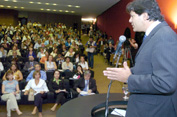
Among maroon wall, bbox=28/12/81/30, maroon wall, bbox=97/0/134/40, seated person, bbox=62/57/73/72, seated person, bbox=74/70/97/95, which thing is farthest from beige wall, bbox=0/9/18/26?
seated person, bbox=74/70/97/95

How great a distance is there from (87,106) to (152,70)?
993 millimetres

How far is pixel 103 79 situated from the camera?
7402mm

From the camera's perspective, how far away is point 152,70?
104 cm

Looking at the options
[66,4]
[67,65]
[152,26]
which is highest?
[66,4]

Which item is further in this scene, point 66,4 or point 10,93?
point 66,4

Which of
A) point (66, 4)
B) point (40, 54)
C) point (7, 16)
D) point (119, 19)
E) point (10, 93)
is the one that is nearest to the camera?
point (10, 93)

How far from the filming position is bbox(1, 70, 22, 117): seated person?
4109mm

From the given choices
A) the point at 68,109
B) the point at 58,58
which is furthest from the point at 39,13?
the point at 68,109

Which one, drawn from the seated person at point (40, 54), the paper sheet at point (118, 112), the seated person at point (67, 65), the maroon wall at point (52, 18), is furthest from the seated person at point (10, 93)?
the maroon wall at point (52, 18)

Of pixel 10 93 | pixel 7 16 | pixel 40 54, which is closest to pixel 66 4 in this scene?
pixel 40 54

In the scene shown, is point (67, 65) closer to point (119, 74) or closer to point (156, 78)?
point (119, 74)

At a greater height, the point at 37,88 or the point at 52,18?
the point at 52,18

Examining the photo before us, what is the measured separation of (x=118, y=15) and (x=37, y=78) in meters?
8.44

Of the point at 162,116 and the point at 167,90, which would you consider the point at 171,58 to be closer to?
the point at 167,90
